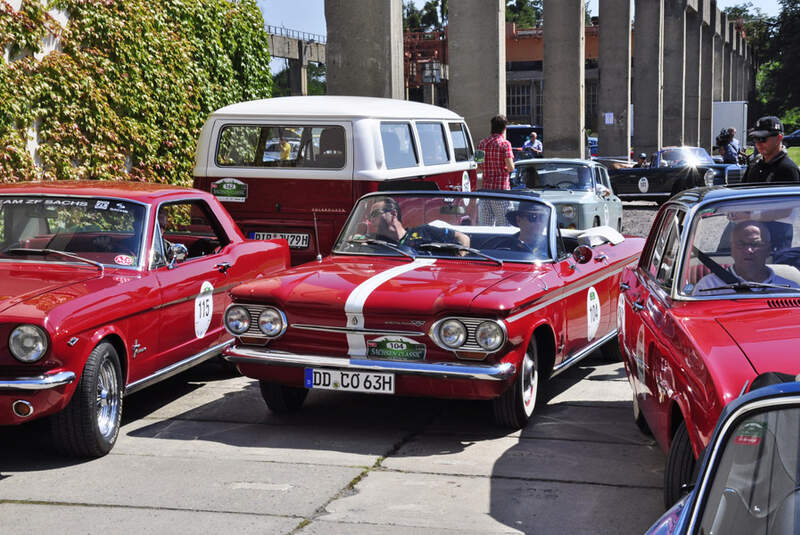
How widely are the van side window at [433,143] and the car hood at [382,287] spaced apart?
17.7 ft

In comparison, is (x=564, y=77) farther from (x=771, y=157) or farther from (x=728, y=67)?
(x=728, y=67)

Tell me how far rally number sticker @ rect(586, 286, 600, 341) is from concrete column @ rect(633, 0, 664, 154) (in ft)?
148

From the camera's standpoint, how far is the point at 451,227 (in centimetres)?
763

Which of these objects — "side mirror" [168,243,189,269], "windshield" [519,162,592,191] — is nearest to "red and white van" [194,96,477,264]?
"side mirror" [168,243,189,269]

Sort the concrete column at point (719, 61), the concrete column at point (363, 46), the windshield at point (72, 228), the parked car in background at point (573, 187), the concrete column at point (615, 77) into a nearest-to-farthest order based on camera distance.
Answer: the windshield at point (72, 228) → the parked car in background at point (573, 187) → the concrete column at point (363, 46) → the concrete column at point (615, 77) → the concrete column at point (719, 61)

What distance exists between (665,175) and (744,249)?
20.6 meters

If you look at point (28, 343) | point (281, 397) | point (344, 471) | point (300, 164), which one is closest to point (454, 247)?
point (281, 397)

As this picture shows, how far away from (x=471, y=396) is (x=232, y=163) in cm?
583

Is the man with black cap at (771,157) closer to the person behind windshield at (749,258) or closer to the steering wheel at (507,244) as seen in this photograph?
the steering wheel at (507,244)

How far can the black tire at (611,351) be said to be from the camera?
8.92 m

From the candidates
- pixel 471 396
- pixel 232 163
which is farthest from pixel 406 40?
pixel 471 396

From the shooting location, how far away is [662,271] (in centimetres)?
585

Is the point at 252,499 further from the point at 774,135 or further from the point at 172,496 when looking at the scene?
the point at 774,135

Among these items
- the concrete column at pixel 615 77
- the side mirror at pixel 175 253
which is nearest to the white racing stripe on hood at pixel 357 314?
the side mirror at pixel 175 253
